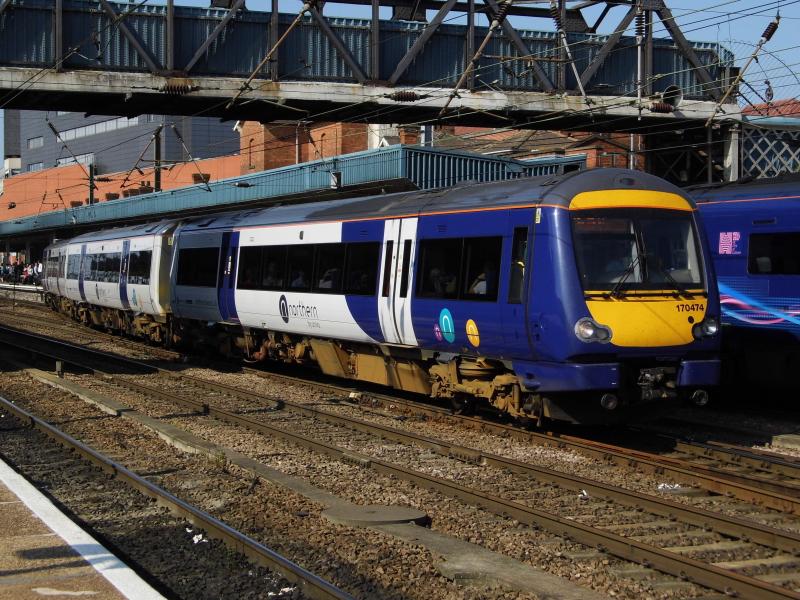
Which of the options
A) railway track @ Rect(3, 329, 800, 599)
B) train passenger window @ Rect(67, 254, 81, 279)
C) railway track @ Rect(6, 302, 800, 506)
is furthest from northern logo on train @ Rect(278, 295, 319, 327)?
train passenger window @ Rect(67, 254, 81, 279)

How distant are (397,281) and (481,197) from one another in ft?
6.58

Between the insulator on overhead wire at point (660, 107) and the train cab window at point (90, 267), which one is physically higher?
the insulator on overhead wire at point (660, 107)

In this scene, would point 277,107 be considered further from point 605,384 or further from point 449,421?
point 605,384

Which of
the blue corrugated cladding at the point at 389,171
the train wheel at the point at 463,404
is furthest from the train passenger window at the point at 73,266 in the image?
the train wheel at the point at 463,404

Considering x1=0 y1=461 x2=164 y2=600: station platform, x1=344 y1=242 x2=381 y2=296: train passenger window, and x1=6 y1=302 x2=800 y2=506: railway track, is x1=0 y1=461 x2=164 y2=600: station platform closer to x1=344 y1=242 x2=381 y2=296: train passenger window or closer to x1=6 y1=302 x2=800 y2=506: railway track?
x1=6 y1=302 x2=800 y2=506: railway track

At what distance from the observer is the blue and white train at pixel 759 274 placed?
13141 mm

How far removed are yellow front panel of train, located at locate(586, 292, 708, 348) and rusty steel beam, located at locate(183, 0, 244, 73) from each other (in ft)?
36.1

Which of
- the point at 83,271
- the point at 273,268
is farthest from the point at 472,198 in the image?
the point at 83,271

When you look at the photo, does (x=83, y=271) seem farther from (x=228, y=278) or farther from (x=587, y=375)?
(x=587, y=375)

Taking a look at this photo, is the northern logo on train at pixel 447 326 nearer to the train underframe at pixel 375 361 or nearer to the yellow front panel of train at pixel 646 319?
the train underframe at pixel 375 361

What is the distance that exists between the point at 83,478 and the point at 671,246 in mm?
6761

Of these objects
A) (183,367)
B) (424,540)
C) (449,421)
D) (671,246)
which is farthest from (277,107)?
(424,540)

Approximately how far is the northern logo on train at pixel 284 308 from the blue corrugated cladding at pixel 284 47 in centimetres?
514

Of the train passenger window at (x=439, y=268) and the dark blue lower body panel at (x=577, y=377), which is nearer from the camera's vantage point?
the dark blue lower body panel at (x=577, y=377)
